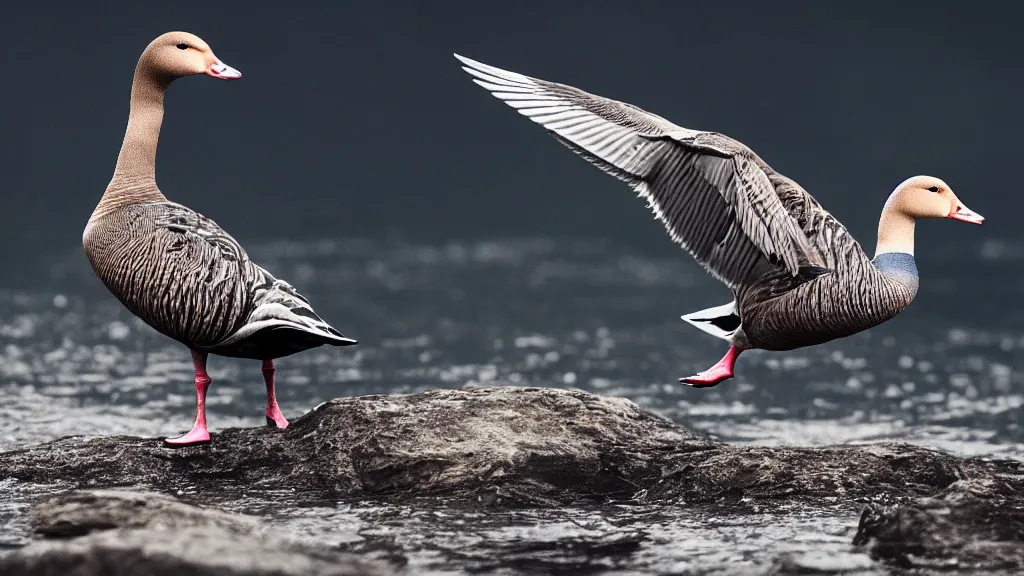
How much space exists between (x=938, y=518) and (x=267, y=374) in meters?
4.05

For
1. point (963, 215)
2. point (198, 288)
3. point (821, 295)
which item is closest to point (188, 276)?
point (198, 288)

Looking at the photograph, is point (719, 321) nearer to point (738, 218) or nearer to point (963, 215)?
point (738, 218)

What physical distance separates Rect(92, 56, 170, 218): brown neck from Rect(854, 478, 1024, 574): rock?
15.5 feet

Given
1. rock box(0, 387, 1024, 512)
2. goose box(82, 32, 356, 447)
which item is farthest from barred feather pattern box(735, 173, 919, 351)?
goose box(82, 32, 356, 447)

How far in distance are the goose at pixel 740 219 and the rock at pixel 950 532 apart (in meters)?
1.78

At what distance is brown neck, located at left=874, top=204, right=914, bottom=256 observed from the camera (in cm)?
853

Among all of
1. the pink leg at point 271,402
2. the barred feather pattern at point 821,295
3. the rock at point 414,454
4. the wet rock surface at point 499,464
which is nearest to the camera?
the wet rock surface at point 499,464

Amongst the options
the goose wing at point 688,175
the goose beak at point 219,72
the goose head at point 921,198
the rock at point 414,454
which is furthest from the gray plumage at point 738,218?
the goose beak at point 219,72

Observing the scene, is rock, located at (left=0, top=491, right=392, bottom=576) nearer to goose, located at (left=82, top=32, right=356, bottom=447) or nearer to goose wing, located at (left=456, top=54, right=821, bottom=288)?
goose, located at (left=82, top=32, right=356, bottom=447)

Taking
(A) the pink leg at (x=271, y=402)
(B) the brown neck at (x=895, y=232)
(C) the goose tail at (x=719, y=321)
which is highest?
(B) the brown neck at (x=895, y=232)

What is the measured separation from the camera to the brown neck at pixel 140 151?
331 inches

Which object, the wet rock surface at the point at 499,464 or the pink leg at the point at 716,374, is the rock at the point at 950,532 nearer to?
the wet rock surface at the point at 499,464

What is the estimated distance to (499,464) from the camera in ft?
25.5

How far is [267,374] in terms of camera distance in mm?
8406
